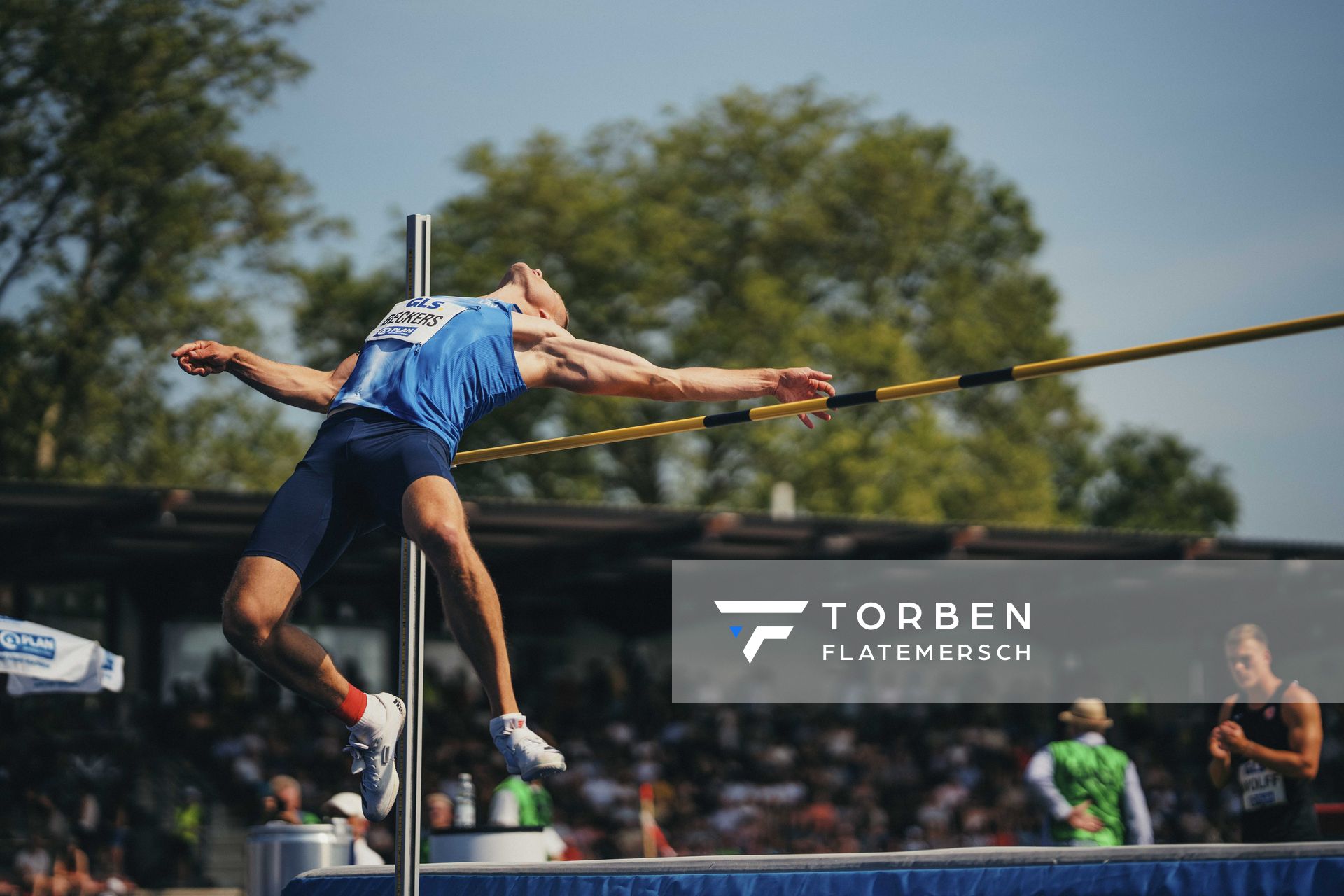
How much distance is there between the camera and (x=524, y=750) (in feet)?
15.4

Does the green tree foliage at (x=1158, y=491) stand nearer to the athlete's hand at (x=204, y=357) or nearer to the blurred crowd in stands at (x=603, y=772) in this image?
the blurred crowd in stands at (x=603, y=772)

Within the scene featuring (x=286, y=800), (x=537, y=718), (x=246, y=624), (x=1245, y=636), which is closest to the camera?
(x=246, y=624)

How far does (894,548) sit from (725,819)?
16.9 feet

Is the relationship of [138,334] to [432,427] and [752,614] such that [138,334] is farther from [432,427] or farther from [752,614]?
[432,427]

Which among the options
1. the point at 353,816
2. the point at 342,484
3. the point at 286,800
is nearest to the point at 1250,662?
the point at 342,484

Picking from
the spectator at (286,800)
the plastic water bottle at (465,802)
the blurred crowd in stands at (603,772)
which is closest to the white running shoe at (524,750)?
the plastic water bottle at (465,802)

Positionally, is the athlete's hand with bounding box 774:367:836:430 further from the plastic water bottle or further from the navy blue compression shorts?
the plastic water bottle

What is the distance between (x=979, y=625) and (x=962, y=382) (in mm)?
22375

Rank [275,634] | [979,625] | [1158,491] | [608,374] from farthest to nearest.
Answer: [1158,491], [979,625], [608,374], [275,634]

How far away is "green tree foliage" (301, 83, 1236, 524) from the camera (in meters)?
34.1

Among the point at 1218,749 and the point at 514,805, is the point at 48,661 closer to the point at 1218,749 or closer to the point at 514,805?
the point at 514,805

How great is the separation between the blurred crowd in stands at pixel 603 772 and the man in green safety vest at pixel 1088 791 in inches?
325

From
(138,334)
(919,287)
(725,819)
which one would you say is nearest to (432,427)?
(725,819)

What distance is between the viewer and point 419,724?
5.52 meters
